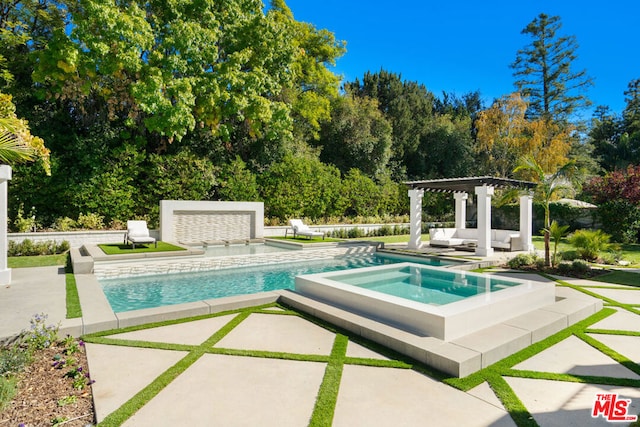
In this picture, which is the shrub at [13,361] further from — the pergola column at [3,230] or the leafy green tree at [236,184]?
the leafy green tree at [236,184]

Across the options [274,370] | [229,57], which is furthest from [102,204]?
[274,370]

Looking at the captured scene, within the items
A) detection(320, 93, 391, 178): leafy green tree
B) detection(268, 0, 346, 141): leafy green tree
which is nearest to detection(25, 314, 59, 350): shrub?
detection(268, 0, 346, 141): leafy green tree

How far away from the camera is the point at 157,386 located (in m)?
3.19

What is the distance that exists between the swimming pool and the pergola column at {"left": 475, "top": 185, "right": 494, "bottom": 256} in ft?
7.33

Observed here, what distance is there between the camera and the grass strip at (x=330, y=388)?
2.72 metres

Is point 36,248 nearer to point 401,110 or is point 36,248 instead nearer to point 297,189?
point 297,189

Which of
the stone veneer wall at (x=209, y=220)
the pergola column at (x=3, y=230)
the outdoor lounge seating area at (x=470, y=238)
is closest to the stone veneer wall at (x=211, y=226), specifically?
the stone veneer wall at (x=209, y=220)

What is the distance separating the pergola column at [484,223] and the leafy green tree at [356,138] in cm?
1240

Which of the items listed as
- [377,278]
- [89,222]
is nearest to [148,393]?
[377,278]

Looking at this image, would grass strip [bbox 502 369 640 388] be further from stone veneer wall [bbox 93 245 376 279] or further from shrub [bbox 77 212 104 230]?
shrub [bbox 77 212 104 230]

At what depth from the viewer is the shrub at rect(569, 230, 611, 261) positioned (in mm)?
10844

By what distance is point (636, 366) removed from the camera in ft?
12.2

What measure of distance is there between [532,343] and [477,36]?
27638mm

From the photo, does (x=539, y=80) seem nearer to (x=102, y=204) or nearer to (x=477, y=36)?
(x=477, y=36)
